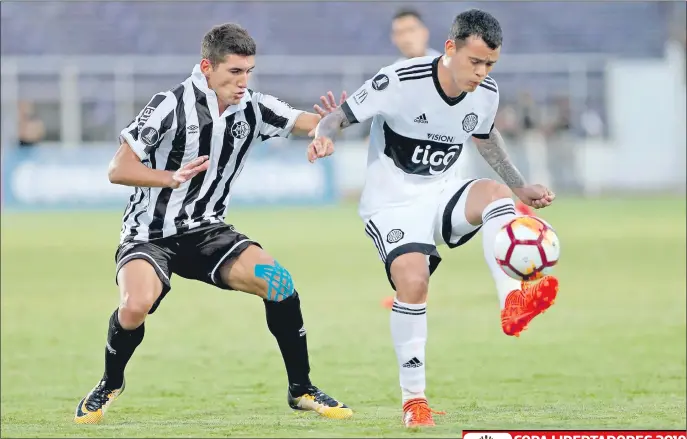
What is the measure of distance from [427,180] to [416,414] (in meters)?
1.34

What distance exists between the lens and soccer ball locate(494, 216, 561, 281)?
5.83 metres

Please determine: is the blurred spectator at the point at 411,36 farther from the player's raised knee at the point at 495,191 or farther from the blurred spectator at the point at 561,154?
the blurred spectator at the point at 561,154

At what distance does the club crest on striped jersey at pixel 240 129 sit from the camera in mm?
6531

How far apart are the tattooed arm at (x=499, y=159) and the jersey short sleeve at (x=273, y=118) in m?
1.04

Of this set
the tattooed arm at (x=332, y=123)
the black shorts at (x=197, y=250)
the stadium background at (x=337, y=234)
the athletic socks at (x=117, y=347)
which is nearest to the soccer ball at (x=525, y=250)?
the stadium background at (x=337, y=234)

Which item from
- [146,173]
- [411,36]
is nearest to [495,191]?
[146,173]

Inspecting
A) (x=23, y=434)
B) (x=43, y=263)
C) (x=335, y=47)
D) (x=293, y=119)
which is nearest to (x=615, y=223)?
(x=43, y=263)

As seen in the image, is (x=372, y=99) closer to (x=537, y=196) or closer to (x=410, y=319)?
(x=537, y=196)

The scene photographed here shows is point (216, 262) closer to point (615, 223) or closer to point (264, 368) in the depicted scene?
point (264, 368)

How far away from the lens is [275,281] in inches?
251

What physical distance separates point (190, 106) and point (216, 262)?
84 centimetres

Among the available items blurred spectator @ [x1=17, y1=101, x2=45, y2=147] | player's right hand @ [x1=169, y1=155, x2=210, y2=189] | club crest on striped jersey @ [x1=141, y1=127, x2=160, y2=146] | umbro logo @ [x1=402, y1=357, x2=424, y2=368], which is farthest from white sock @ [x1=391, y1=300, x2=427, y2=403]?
blurred spectator @ [x1=17, y1=101, x2=45, y2=147]

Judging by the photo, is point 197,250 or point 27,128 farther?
point 27,128

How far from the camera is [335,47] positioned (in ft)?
104
